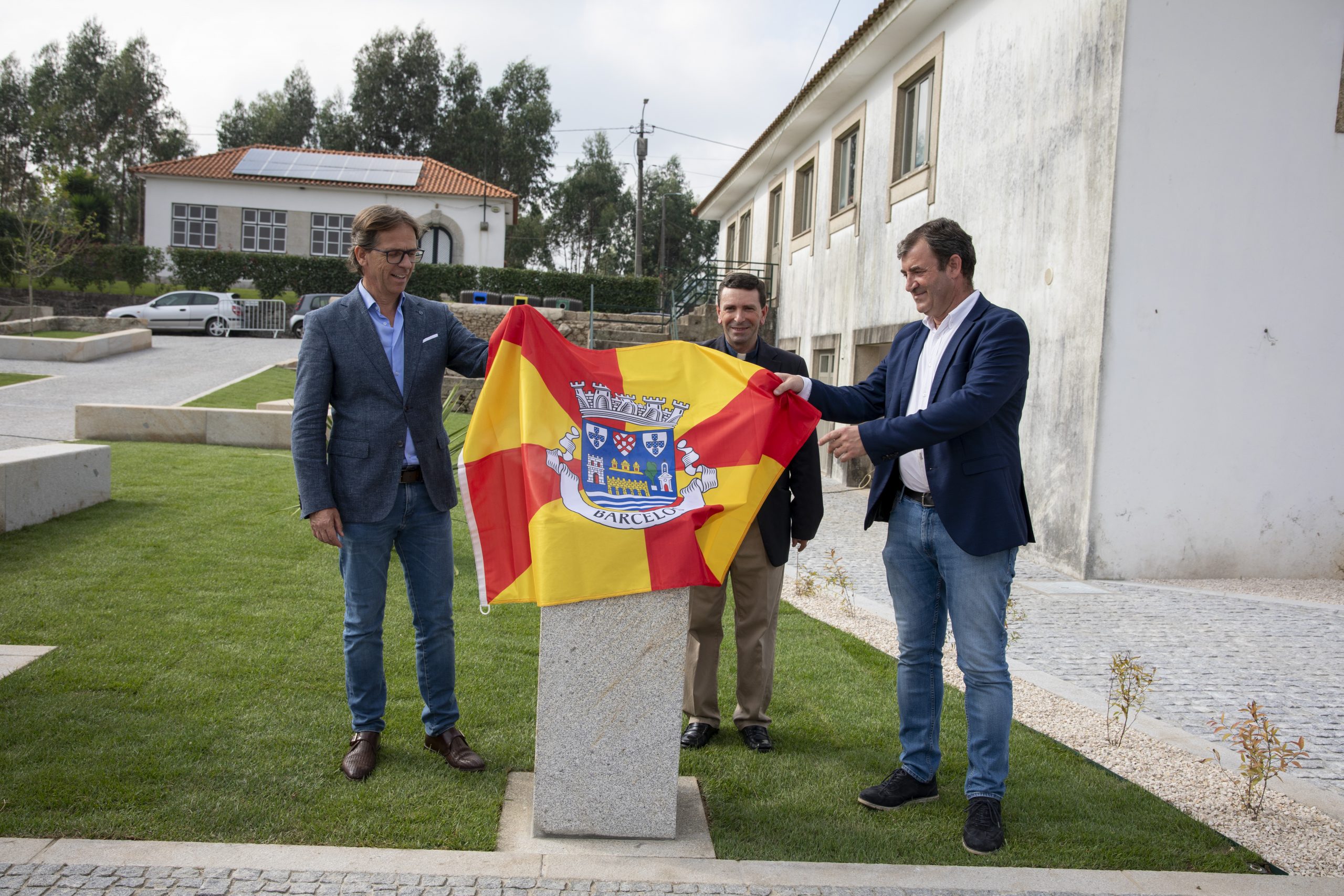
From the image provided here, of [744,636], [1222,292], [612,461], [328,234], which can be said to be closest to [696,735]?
[744,636]

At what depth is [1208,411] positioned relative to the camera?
8.83m

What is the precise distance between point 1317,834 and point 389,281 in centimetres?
401

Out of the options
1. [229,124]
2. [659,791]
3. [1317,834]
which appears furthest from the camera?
[229,124]

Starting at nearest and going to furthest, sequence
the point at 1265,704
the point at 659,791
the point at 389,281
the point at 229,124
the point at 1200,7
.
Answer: the point at 659,791, the point at 389,281, the point at 1265,704, the point at 1200,7, the point at 229,124

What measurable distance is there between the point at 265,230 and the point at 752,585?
3945 cm

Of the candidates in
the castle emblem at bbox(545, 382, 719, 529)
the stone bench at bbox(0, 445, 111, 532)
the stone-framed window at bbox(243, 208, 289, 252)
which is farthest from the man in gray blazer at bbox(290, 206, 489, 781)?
the stone-framed window at bbox(243, 208, 289, 252)

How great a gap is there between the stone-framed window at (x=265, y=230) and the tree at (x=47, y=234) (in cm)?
525

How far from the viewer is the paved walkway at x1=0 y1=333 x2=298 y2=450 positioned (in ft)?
46.2

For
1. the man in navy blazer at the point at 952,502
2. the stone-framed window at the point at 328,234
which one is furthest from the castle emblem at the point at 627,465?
the stone-framed window at the point at 328,234

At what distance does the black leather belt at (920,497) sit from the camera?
3619 mm

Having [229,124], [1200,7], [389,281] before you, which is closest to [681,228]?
[229,124]

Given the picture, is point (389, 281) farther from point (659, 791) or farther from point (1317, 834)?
point (1317, 834)

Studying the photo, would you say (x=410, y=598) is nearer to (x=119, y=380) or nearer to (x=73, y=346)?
(x=119, y=380)

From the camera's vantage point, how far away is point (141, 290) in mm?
37000
